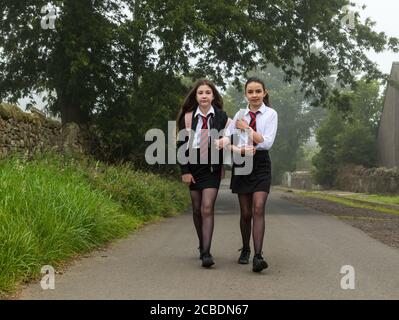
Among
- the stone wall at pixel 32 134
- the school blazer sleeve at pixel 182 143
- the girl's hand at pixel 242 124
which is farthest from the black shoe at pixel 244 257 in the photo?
the stone wall at pixel 32 134

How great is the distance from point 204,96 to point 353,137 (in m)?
34.0

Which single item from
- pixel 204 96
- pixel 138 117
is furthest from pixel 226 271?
pixel 138 117

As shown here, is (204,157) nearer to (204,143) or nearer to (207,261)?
(204,143)

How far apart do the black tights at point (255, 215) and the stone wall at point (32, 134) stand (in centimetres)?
539

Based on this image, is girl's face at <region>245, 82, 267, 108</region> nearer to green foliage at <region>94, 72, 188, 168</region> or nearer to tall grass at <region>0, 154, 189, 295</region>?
tall grass at <region>0, 154, 189, 295</region>

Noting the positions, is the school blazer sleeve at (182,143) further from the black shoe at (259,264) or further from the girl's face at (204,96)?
the black shoe at (259,264)

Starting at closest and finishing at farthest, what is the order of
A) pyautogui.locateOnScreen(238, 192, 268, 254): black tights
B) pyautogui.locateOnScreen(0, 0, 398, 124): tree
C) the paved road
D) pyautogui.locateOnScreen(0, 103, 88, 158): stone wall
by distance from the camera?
the paved road < pyautogui.locateOnScreen(238, 192, 268, 254): black tights < pyautogui.locateOnScreen(0, 103, 88, 158): stone wall < pyautogui.locateOnScreen(0, 0, 398, 124): tree

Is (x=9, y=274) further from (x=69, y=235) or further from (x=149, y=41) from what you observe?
(x=149, y=41)

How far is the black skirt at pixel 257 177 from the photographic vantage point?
5.84 meters

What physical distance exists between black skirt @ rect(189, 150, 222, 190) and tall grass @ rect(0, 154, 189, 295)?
165 centimetres

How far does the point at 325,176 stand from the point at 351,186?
17.8 ft

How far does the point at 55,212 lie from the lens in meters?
6.48

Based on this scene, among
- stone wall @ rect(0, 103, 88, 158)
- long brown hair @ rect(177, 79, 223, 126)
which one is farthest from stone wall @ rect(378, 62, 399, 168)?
long brown hair @ rect(177, 79, 223, 126)

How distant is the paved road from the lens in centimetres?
476
